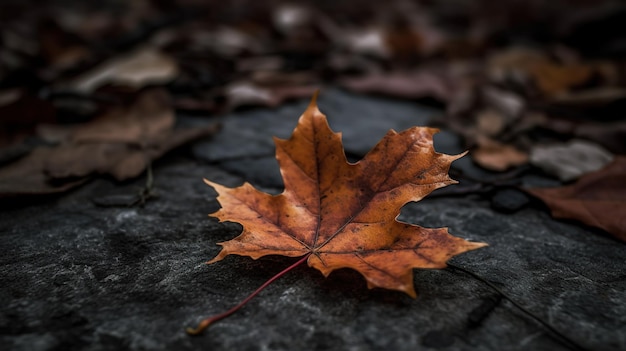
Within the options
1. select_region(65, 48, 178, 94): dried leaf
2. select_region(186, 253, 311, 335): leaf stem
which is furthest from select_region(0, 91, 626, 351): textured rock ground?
select_region(65, 48, 178, 94): dried leaf

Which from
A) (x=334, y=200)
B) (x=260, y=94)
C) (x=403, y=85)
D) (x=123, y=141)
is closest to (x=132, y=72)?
(x=260, y=94)

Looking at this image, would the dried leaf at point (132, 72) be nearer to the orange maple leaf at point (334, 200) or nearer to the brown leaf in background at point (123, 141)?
the brown leaf in background at point (123, 141)

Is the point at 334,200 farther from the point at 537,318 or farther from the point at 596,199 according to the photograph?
the point at 596,199

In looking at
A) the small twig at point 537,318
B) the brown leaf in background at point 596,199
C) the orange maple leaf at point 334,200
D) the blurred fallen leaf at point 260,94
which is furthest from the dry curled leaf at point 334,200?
the blurred fallen leaf at point 260,94

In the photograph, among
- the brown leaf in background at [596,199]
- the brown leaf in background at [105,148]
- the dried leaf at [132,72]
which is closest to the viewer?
the brown leaf in background at [596,199]

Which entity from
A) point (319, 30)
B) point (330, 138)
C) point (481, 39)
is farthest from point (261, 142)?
point (481, 39)

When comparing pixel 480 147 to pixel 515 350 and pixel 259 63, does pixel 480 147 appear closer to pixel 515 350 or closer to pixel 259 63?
pixel 515 350
